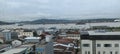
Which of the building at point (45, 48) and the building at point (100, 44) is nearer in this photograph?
the building at point (45, 48)

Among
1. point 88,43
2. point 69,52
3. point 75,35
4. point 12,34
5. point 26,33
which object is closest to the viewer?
point 88,43

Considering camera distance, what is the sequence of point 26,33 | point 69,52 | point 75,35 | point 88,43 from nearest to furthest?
point 88,43 < point 69,52 < point 75,35 < point 26,33

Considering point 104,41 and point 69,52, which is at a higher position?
point 104,41

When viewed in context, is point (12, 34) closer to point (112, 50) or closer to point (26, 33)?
point (26, 33)

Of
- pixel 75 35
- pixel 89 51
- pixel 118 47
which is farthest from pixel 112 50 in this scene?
pixel 75 35

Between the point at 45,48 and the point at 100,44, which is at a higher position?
the point at 45,48

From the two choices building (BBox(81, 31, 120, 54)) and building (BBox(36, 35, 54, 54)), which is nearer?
building (BBox(36, 35, 54, 54))

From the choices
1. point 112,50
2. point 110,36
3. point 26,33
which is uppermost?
point 110,36

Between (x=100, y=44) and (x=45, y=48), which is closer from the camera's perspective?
(x=45, y=48)
